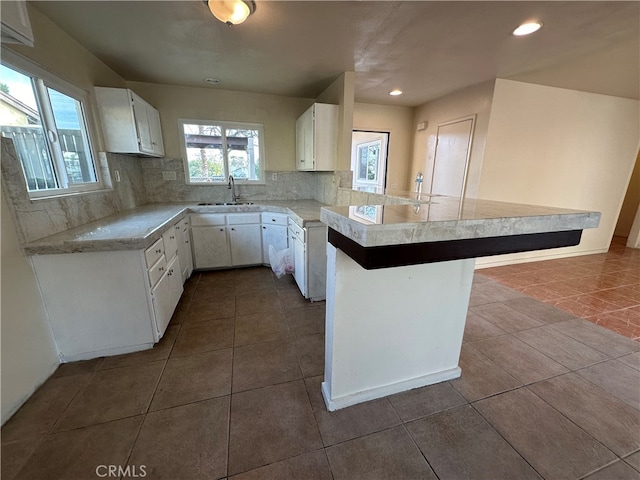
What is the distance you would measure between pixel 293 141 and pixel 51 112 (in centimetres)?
258

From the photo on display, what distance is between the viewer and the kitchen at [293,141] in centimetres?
197

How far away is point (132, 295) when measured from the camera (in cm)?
182

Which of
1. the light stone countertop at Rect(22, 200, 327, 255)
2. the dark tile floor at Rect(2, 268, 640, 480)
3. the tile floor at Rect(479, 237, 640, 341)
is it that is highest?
the light stone countertop at Rect(22, 200, 327, 255)

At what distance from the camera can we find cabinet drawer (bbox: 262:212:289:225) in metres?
Answer: 3.17

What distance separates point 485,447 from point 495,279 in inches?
104

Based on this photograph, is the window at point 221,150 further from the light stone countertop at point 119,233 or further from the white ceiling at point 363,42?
the light stone countertop at point 119,233

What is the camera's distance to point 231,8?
163 cm

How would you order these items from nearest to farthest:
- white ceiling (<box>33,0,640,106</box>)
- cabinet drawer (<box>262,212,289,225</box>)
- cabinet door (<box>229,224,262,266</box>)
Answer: white ceiling (<box>33,0,640,106</box>)
cabinet drawer (<box>262,212,289,225</box>)
cabinet door (<box>229,224,262,266</box>)

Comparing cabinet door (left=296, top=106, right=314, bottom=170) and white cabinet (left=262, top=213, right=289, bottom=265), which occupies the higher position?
cabinet door (left=296, top=106, right=314, bottom=170)

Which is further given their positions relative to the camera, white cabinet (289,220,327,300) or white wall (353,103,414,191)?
white wall (353,103,414,191)

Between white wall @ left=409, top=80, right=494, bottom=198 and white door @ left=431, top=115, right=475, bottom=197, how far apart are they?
0.27 feet

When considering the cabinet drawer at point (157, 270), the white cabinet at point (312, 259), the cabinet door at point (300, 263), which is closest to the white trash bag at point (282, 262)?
the cabinet door at point (300, 263)
